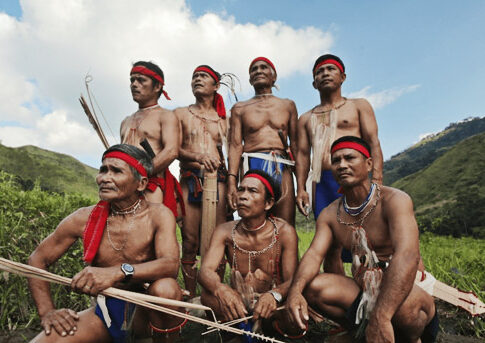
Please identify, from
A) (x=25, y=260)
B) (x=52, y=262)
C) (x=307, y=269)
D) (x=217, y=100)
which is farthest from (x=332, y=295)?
(x=25, y=260)

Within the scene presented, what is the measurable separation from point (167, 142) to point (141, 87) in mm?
734

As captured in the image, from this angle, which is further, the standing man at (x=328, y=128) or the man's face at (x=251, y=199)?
the standing man at (x=328, y=128)

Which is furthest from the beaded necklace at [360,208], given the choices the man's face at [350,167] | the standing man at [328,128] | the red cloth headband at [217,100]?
the red cloth headband at [217,100]

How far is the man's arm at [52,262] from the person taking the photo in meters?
2.33

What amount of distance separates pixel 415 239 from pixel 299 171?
5.88ft

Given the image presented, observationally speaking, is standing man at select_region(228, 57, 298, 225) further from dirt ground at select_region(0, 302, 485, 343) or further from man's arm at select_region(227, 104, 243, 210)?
dirt ground at select_region(0, 302, 485, 343)

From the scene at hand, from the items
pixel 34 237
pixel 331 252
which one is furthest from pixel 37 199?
pixel 331 252

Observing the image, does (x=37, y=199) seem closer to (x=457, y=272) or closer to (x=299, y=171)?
(x=299, y=171)

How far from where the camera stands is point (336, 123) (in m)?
3.90

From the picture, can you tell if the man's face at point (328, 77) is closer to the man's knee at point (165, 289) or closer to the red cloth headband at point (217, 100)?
the red cloth headband at point (217, 100)

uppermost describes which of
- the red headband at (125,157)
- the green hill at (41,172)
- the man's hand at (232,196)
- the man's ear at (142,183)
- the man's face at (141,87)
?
the green hill at (41,172)

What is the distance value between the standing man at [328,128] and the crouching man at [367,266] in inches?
36.6

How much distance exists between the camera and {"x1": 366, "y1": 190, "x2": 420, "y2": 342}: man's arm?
223cm

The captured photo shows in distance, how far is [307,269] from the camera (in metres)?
2.66
